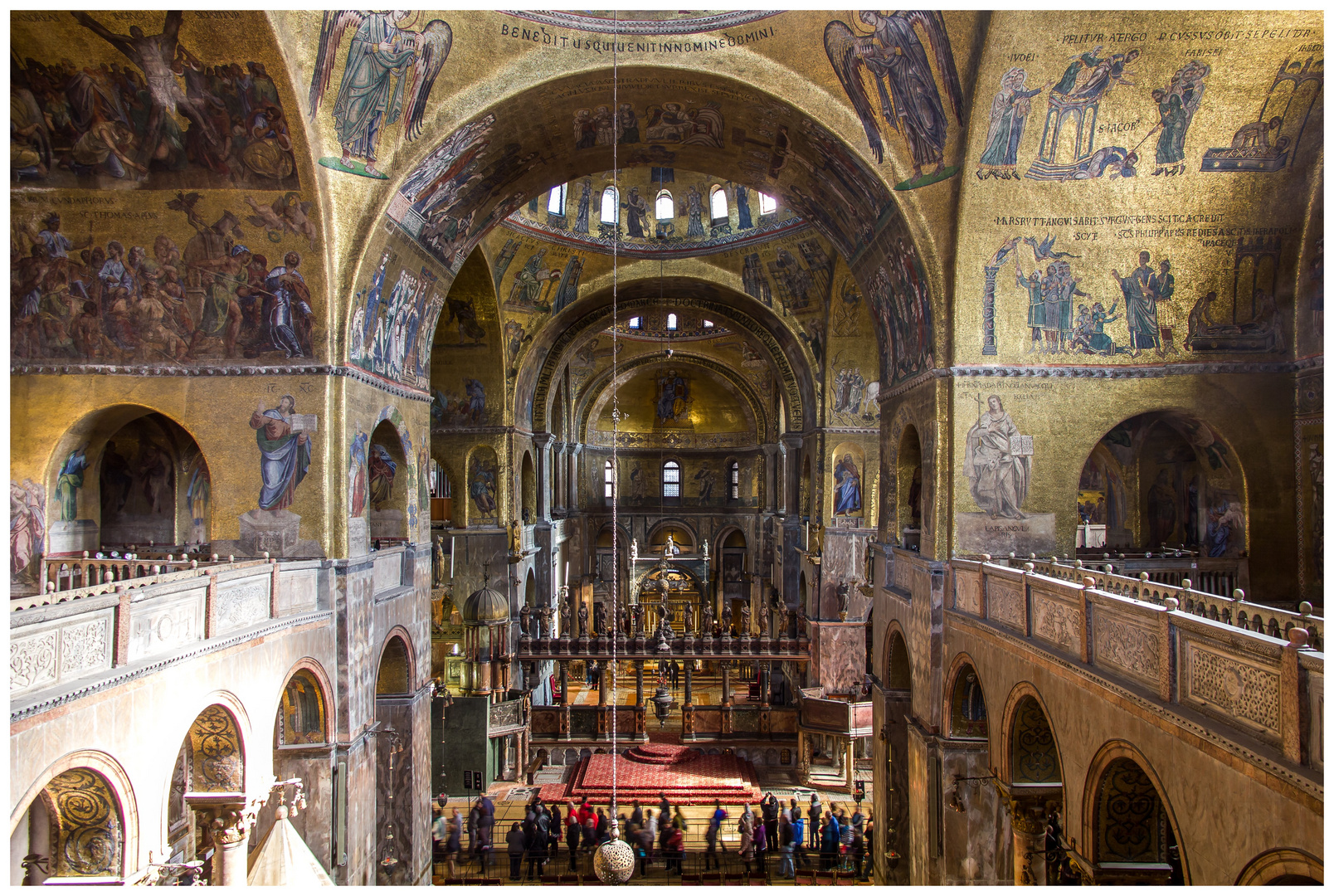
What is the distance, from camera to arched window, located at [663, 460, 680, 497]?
4225 centimetres

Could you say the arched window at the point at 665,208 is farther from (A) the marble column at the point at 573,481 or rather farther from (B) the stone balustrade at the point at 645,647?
(A) the marble column at the point at 573,481

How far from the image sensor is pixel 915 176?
1345cm

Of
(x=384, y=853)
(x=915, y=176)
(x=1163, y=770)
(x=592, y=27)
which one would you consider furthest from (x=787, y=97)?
(x=384, y=853)

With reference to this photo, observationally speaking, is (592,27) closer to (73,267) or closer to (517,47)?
(517,47)

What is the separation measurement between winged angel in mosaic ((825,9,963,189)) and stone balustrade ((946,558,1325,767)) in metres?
6.68

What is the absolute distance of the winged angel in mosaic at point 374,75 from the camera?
39.1 ft

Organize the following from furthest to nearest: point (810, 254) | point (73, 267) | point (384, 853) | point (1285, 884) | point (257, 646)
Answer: point (810, 254) → point (384, 853) → point (73, 267) → point (257, 646) → point (1285, 884)

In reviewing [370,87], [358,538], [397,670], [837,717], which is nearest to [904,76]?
[370,87]

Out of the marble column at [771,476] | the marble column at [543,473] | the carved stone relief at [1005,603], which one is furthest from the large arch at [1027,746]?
the marble column at [771,476]

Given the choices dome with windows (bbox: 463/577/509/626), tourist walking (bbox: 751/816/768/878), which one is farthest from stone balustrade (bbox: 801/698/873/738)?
dome with windows (bbox: 463/577/509/626)

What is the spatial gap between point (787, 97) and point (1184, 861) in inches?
443

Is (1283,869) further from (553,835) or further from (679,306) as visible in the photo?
(679,306)

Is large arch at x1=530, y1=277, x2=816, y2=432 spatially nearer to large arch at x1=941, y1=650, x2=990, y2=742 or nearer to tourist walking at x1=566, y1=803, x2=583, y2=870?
tourist walking at x1=566, y1=803, x2=583, y2=870

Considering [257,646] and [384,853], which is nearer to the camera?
[257,646]
